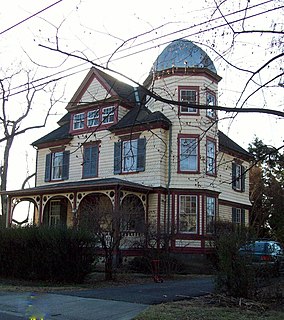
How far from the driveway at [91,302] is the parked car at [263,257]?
230 cm

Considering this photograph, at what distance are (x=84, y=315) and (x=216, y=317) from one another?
2.83m

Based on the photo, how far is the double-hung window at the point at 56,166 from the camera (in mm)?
30203

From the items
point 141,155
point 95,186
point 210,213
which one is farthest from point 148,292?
point 141,155

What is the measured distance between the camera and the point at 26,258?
17422 mm

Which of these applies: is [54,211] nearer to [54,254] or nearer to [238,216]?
[238,216]

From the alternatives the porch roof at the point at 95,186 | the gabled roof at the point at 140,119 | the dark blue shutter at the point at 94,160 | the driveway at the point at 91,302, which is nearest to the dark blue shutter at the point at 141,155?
the gabled roof at the point at 140,119

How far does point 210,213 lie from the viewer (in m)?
25.9

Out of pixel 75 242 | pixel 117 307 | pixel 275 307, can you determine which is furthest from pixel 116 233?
pixel 275 307

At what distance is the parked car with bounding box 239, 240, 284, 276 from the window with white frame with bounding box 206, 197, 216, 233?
1169cm

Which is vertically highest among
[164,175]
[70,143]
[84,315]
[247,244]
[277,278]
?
[70,143]

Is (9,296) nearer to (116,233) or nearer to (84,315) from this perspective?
(84,315)

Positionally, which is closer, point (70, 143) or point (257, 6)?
point (257, 6)

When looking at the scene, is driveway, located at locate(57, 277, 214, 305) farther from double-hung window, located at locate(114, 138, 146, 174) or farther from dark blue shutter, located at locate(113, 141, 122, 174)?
dark blue shutter, located at locate(113, 141, 122, 174)

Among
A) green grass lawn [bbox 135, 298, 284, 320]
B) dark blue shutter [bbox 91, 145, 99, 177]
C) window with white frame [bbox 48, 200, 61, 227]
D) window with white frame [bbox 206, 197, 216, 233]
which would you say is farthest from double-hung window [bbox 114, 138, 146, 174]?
green grass lawn [bbox 135, 298, 284, 320]
